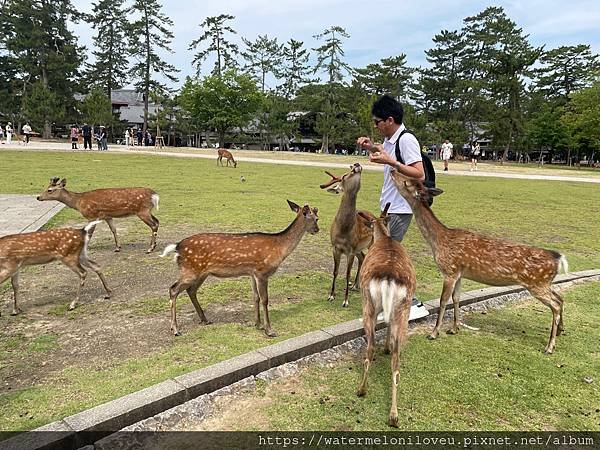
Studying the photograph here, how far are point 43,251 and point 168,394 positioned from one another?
2717 millimetres

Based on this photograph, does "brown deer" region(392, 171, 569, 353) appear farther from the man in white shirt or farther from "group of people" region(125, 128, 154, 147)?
"group of people" region(125, 128, 154, 147)

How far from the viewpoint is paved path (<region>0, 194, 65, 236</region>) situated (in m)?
7.50

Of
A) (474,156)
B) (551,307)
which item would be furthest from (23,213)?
(474,156)

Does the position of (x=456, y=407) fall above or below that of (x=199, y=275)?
below

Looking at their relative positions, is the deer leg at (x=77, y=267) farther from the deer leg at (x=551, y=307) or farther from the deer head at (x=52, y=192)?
the deer leg at (x=551, y=307)

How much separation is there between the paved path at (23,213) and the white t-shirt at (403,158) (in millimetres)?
5907

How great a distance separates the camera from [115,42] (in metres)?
54.8

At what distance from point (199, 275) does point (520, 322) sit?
11.6 feet

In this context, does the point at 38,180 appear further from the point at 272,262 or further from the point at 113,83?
the point at 113,83

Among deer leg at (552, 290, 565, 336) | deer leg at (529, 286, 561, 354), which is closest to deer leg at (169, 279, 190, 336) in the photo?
deer leg at (529, 286, 561, 354)

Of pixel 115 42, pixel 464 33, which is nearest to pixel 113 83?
pixel 115 42

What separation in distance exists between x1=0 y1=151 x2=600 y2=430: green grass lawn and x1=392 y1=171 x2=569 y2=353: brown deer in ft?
1.45

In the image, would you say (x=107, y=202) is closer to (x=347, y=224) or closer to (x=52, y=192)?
(x=52, y=192)

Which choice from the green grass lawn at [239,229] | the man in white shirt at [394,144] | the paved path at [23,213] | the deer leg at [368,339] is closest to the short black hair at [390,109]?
the man in white shirt at [394,144]
